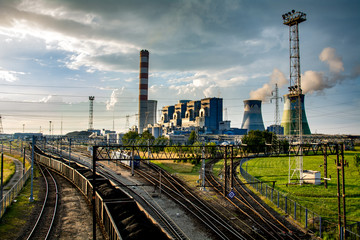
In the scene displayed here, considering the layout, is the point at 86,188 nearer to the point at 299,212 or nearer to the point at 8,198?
the point at 8,198

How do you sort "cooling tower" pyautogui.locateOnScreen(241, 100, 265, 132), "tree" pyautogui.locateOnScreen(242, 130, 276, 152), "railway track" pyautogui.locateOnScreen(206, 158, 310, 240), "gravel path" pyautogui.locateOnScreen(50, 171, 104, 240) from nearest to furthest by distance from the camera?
"gravel path" pyautogui.locateOnScreen(50, 171, 104, 240) < "railway track" pyautogui.locateOnScreen(206, 158, 310, 240) < "tree" pyautogui.locateOnScreen(242, 130, 276, 152) < "cooling tower" pyautogui.locateOnScreen(241, 100, 265, 132)

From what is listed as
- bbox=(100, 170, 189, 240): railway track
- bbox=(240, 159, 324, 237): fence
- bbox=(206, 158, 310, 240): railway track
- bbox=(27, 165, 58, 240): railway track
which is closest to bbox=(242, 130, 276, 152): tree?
bbox=(240, 159, 324, 237): fence

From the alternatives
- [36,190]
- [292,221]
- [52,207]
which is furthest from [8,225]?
[292,221]

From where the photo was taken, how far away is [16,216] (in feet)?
67.7

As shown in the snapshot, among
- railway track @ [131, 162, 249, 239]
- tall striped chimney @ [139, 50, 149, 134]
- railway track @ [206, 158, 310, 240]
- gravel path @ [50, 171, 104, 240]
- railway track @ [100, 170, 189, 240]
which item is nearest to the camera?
gravel path @ [50, 171, 104, 240]

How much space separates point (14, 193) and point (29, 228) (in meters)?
9.91

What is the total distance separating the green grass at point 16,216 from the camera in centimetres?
1749

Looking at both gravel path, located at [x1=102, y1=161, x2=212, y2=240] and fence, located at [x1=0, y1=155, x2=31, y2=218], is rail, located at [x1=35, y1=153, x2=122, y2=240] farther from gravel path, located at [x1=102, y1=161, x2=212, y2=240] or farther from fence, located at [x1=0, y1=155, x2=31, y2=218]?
fence, located at [x1=0, y1=155, x2=31, y2=218]

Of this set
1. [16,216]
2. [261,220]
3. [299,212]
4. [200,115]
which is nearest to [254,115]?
[200,115]

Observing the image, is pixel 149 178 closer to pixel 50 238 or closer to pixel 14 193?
pixel 14 193

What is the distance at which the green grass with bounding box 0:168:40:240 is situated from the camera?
57.4ft

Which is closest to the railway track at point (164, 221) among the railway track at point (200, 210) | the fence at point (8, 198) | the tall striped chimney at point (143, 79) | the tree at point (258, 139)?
the railway track at point (200, 210)

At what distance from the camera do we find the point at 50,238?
53.6 ft

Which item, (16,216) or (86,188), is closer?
(16,216)
